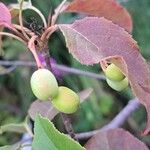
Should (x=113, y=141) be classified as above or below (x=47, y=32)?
below

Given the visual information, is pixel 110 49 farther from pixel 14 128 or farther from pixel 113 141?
pixel 14 128

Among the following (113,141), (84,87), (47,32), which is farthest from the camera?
(84,87)

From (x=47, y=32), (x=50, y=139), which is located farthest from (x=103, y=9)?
(x=50, y=139)

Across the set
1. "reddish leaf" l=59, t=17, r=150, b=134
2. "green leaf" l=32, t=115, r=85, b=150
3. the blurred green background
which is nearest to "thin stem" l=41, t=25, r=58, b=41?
"reddish leaf" l=59, t=17, r=150, b=134

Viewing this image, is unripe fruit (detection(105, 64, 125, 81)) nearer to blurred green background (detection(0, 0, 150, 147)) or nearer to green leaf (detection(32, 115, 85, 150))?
green leaf (detection(32, 115, 85, 150))

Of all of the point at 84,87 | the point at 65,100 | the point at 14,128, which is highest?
the point at 65,100

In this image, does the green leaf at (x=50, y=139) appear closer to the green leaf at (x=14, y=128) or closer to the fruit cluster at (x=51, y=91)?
the fruit cluster at (x=51, y=91)

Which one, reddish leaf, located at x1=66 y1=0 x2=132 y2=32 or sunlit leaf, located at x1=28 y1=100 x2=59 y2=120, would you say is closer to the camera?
reddish leaf, located at x1=66 y1=0 x2=132 y2=32

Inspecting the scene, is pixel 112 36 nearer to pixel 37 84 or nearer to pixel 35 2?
pixel 37 84
